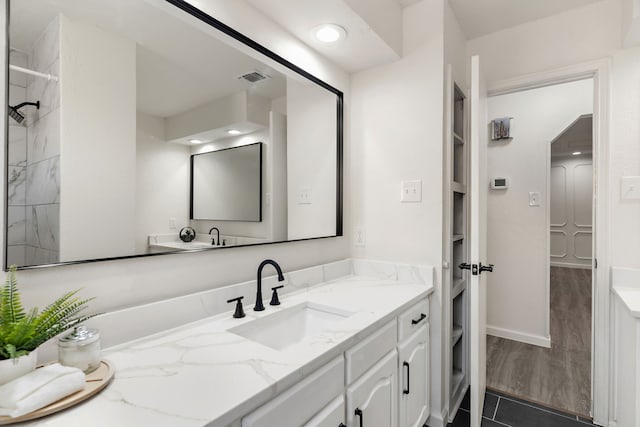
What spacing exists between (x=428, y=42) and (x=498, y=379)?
2.31 meters

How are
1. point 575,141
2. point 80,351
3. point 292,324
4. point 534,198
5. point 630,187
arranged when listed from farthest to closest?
point 575,141 < point 534,198 < point 630,187 < point 292,324 < point 80,351

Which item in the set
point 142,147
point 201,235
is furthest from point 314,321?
point 142,147

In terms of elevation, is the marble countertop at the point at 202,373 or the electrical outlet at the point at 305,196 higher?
the electrical outlet at the point at 305,196

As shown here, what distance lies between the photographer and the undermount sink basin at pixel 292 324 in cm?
127

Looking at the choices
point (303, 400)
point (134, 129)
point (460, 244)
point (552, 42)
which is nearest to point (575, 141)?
point (552, 42)

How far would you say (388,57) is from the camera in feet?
→ 6.21

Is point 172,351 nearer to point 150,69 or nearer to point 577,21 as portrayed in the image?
point 150,69

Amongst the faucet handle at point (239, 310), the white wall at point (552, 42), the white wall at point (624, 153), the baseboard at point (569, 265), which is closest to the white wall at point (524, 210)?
the white wall at point (552, 42)

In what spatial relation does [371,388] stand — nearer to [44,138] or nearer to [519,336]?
[44,138]

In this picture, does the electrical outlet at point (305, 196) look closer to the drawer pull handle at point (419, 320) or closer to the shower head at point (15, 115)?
the drawer pull handle at point (419, 320)

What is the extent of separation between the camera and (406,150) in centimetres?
189

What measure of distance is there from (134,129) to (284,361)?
0.89 metres

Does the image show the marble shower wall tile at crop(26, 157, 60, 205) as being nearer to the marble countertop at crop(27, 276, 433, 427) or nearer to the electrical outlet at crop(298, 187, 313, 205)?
the marble countertop at crop(27, 276, 433, 427)

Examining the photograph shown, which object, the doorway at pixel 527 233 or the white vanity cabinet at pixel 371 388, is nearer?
the white vanity cabinet at pixel 371 388
